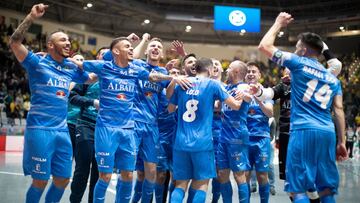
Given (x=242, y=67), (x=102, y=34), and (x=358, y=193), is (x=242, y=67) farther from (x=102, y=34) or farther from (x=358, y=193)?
(x=102, y=34)

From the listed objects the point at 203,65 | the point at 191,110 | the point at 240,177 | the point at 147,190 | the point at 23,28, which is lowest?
the point at 147,190

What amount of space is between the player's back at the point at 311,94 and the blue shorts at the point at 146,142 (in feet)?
6.81

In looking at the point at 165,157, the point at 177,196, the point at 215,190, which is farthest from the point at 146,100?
the point at 215,190

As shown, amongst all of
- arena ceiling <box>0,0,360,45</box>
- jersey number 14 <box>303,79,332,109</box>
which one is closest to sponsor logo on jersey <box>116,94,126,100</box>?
jersey number 14 <box>303,79,332,109</box>

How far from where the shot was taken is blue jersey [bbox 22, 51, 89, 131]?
16.7 ft

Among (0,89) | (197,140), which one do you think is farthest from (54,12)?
(197,140)

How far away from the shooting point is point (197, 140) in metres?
5.12

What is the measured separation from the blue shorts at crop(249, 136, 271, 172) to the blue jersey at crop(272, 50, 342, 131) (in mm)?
2157

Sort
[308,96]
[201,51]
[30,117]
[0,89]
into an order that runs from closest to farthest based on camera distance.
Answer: [308,96], [30,117], [0,89], [201,51]

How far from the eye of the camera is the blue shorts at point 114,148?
17.2ft

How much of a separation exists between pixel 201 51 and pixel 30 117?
32983mm

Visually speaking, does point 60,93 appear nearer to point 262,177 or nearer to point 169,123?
point 169,123

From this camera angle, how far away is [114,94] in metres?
5.46

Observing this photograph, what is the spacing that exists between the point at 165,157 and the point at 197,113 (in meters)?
1.42
